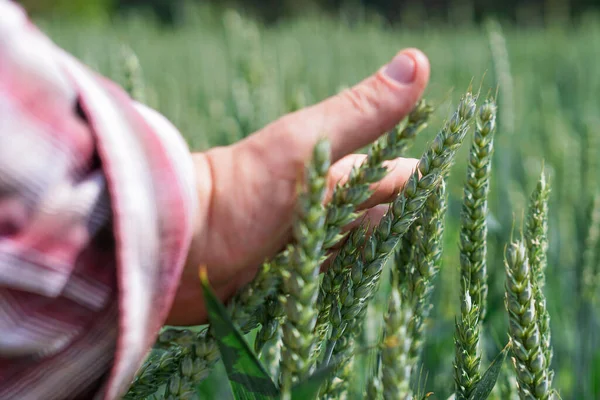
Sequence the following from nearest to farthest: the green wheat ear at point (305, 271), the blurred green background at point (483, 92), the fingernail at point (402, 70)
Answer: the green wheat ear at point (305, 271) < the fingernail at point (402, 70) < the blurred green background at point (483, 92)

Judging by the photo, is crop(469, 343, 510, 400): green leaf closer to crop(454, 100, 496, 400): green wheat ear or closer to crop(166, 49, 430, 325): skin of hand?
crop(454, 100, 496, 400): green wheat ear

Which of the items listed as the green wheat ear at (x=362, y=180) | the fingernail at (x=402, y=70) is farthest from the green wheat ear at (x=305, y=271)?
the fingernail at (x=402, y=70)

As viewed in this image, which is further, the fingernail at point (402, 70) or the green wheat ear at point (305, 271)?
the fingernail at point (402, 70)

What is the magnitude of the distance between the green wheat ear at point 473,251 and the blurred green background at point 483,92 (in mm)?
37

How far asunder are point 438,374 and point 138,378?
1.62 feet

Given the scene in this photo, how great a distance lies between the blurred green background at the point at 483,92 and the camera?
0.98 meters

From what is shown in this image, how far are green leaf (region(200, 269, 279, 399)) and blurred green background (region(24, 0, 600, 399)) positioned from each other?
8.0 inches

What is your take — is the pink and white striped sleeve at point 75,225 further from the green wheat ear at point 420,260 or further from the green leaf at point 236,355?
the green wheat ear at point 420,260

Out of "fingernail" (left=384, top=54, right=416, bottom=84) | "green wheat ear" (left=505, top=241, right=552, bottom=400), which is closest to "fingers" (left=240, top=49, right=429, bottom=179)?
"fingernail" (left=384, top=54, right=416, bottom=84)

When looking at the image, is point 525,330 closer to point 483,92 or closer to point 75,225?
point 75,225

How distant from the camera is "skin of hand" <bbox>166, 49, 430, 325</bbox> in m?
0.49

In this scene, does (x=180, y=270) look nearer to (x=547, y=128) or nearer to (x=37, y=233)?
(x=37, y=233)

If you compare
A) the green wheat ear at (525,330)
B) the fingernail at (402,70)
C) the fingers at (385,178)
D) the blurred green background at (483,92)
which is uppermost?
the fingernail at (402,70)

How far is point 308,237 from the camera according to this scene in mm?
410
